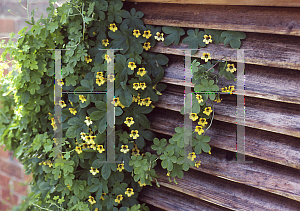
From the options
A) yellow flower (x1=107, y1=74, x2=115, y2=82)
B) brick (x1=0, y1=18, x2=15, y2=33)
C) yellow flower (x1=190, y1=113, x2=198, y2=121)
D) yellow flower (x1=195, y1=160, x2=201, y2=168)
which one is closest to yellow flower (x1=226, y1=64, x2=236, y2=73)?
yellow flower (x1=190, y1=113, x2=198, y2=121)

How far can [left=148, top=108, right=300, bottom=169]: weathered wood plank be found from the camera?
114 centimetres

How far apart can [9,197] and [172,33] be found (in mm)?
2129

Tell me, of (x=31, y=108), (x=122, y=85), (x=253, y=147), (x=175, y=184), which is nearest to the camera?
(x=253, y=147)

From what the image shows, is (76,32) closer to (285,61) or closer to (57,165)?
(57,165)

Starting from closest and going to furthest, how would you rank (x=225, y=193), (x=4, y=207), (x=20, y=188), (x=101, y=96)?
1. (x=225, y=193)
2. (x=101, y=96)
3. (x=20, y=188)
4. (x=4, y=207)

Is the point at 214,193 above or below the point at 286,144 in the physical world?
below

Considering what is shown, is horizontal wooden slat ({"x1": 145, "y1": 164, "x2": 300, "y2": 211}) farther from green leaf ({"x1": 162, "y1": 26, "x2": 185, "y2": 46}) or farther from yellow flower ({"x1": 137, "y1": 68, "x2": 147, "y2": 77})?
green leaf ({"x1": 162, "y1": 26, "x2": 185, "y2": 46})

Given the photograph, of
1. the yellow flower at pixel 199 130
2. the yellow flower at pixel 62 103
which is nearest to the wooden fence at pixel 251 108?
the yellow flower at pixel 199 130

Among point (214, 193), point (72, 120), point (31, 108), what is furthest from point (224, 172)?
point (31, 108)

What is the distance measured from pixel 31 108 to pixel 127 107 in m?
0.61

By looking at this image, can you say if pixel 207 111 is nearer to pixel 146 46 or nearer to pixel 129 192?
pixel 146 46

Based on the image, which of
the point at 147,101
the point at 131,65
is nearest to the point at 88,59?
the point at 131,65

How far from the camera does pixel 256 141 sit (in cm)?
122

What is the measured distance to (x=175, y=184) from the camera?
1.45 metres
